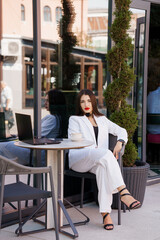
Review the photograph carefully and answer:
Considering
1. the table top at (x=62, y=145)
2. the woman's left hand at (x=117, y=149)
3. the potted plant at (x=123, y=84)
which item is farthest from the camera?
the potted plant at (x=123, y=84)

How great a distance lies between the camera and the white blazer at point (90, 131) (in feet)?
13.8

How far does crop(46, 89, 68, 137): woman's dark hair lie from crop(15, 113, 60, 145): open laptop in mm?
684

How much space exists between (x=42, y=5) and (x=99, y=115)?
47.3 inches

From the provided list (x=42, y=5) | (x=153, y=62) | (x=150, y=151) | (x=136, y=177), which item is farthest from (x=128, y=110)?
(x=153, y=62)

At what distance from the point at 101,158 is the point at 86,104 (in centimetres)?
66

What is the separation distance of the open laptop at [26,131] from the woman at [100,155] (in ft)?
1.47

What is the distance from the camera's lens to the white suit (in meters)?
3.89

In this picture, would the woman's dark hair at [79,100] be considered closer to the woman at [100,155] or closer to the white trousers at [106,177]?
the woman at [100,155]

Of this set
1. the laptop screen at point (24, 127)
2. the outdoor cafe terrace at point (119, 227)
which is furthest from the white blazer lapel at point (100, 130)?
the laptop screen at point (24, 127)

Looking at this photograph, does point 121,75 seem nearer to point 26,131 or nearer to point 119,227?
point 26,131

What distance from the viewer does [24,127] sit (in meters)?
3.79

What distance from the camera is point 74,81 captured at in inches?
193

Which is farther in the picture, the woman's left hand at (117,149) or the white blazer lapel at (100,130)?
the white blazer lapel at (100,130)

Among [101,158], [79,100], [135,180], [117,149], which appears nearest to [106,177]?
[101,158]
